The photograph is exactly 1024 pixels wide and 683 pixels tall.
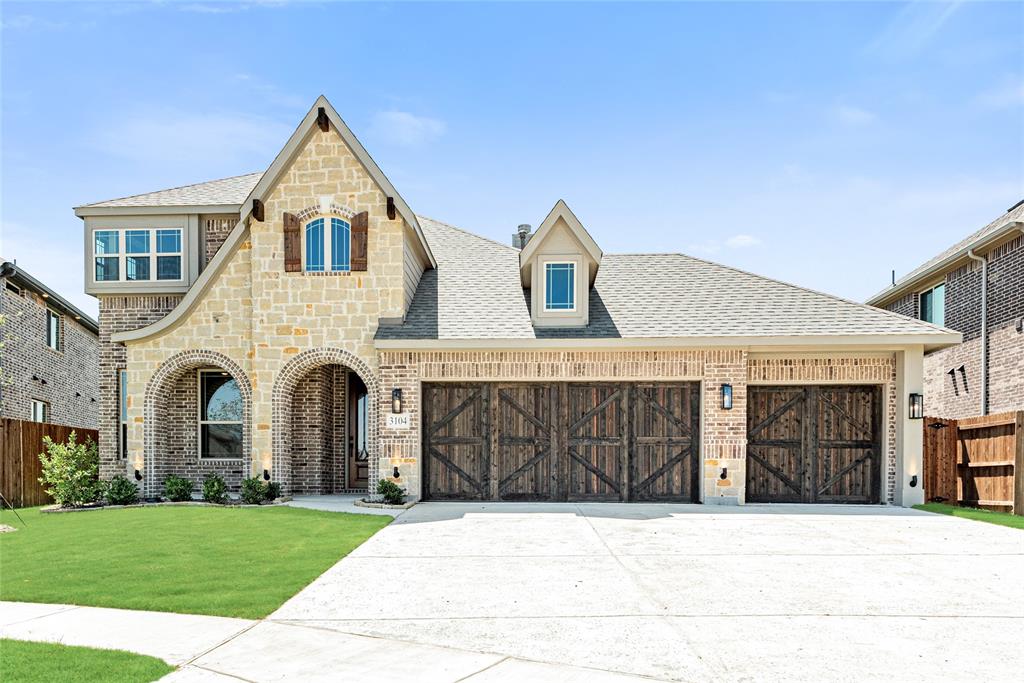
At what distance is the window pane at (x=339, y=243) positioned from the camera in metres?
15.0

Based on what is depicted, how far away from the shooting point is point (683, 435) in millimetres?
14797

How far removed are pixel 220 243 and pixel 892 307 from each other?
22189 mm

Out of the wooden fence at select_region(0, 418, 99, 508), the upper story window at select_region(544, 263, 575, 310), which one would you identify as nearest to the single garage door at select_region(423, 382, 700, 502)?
the upper story window at select_region(544, 263, 575, 310)

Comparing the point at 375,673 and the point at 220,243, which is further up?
the point at 220,243

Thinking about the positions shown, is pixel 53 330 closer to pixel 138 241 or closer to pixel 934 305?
pixel 138 241

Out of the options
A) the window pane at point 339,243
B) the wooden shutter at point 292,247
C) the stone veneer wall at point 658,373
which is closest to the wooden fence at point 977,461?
the stone veneer wall at point 658,373

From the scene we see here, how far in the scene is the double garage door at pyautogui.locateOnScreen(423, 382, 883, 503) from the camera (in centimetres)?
1475

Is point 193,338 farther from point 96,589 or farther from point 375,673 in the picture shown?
point 375,673

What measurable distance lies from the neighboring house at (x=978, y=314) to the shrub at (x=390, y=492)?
1358 centimetres

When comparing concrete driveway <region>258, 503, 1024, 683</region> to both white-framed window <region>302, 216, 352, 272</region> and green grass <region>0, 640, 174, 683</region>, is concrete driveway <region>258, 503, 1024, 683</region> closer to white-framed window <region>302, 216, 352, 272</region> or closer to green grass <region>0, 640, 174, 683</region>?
green grass <region>0, 640, 174, 683</region>

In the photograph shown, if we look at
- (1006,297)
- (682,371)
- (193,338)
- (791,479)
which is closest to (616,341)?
(682,371)

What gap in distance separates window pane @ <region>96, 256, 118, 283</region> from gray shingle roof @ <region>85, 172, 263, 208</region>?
4.17 feet

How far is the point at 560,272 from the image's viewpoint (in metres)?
15.4

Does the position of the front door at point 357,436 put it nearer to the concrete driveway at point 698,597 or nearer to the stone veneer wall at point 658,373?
the stone veneer wall at point 658,373
